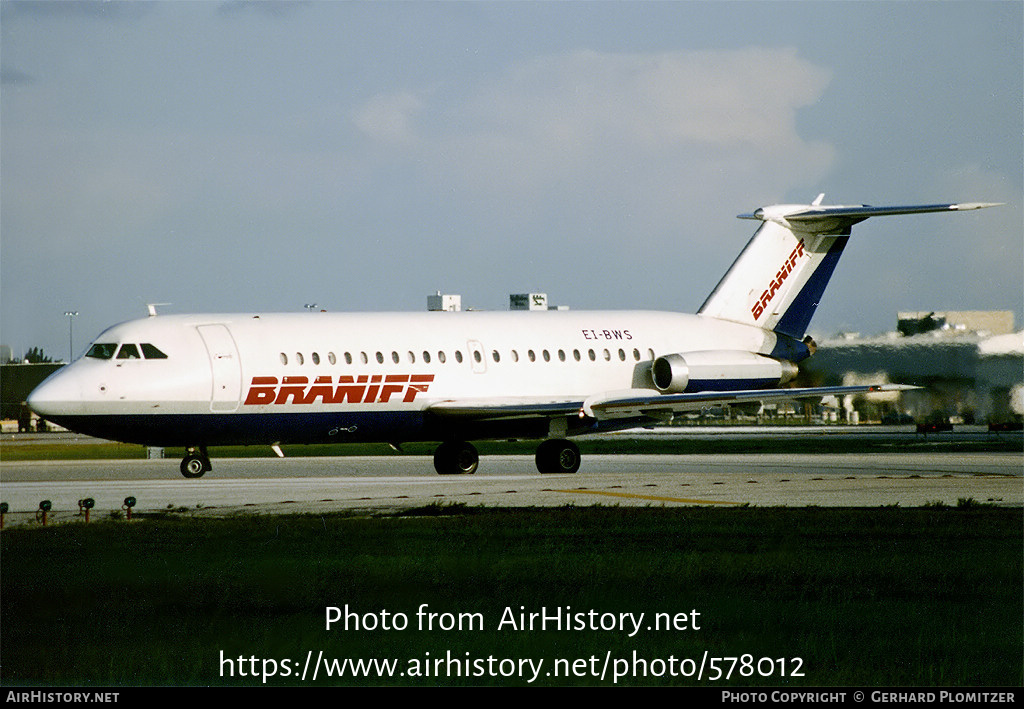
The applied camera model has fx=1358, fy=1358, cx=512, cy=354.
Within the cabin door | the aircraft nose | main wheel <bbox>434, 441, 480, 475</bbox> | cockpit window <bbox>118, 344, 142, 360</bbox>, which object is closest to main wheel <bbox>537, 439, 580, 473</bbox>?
main wheel <bbox>434, 441, 480, 475</bbox>

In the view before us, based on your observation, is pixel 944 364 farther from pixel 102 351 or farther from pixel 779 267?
pixel 102 351

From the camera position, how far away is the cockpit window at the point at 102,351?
31.0 metres

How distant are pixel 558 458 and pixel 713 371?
4.87 meters

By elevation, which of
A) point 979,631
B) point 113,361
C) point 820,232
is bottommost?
point 979,631

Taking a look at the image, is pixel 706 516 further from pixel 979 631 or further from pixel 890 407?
pixel 890 407

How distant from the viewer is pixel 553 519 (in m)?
21.2

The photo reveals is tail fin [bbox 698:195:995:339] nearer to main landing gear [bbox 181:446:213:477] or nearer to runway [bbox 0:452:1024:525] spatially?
runway [bbox 0:452:1024:525]

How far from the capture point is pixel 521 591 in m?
14.2

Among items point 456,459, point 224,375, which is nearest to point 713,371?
point 456,459

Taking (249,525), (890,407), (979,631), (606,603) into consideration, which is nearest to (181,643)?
(606,603)

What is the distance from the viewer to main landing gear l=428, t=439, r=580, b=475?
34.7 metres


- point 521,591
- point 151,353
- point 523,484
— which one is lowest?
point 521,591

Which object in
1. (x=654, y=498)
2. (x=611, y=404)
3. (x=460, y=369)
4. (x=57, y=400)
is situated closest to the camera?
(x=654, y=498)

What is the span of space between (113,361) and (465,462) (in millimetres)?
9163
